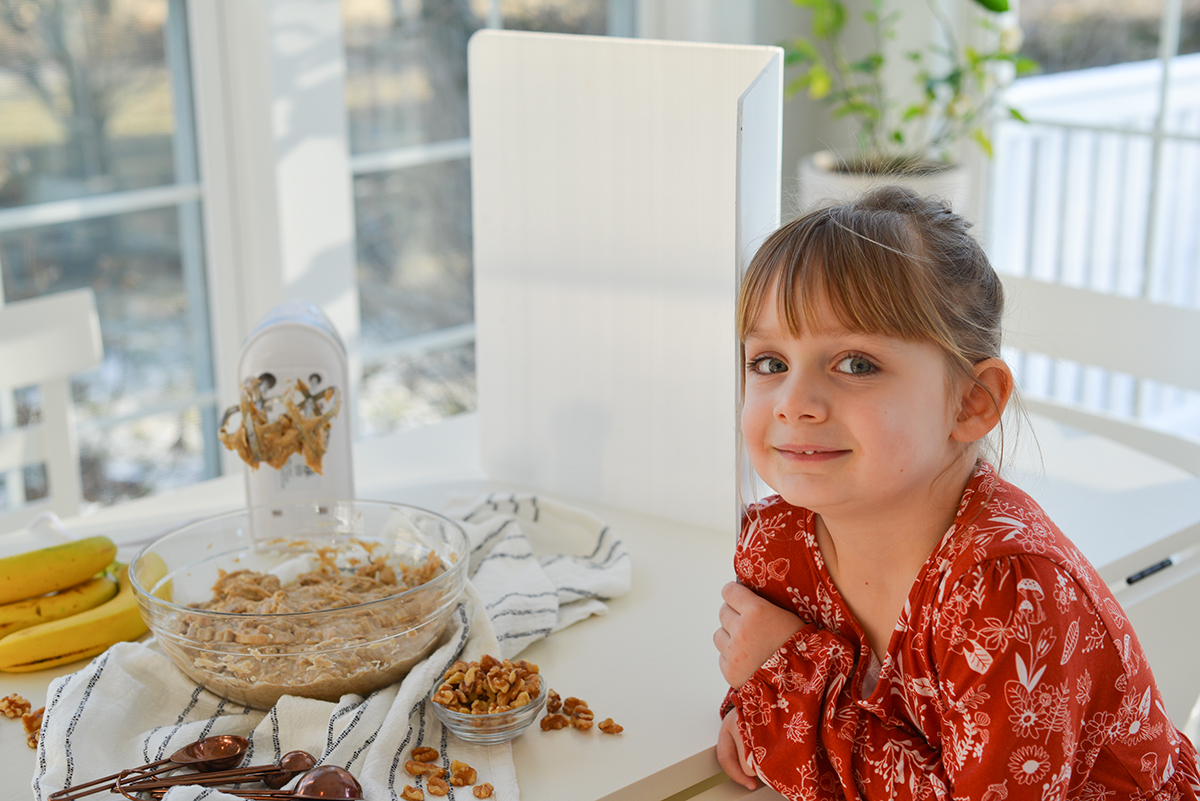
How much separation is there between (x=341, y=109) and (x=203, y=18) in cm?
33

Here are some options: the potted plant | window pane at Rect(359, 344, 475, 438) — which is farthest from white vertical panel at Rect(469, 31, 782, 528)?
the potted plant

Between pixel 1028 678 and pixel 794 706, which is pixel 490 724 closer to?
pixel 794 706

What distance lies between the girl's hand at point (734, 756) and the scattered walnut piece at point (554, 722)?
0.13 metres

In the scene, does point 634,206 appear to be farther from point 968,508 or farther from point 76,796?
point 76,796

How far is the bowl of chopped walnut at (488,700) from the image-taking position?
3.05ft

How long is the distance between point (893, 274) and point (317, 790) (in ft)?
1.88

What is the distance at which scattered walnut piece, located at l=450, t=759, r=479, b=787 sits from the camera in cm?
88

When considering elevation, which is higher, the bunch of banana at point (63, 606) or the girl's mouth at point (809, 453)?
the girl's mouth at point (809, 453)

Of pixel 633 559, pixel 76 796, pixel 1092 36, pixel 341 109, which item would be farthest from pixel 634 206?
pixel 1092 36

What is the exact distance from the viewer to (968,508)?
888 millimetres

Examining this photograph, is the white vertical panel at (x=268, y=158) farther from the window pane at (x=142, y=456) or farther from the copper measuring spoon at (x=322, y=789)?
the copper measuring spoon at (x=322, y=789)

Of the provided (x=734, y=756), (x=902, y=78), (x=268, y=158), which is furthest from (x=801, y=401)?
(x=902, y=78)

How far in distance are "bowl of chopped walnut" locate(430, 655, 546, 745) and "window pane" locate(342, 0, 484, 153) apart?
186 cm

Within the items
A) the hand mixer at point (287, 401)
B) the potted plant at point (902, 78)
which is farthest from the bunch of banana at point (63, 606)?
the potted plant at point (902, 78)
